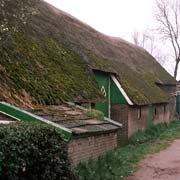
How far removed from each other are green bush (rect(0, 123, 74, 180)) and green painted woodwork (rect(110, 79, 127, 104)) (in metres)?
13.2

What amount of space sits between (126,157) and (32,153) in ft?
28.6

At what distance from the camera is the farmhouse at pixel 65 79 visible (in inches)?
466

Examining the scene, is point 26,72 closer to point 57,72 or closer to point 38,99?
point 38,99

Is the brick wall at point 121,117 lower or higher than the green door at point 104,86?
lower

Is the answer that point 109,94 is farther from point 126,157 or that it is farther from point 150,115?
point 150,115

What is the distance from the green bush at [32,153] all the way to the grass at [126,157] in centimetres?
104

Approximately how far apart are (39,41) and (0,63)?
4.62 meters

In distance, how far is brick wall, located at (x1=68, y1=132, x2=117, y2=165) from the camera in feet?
35.3

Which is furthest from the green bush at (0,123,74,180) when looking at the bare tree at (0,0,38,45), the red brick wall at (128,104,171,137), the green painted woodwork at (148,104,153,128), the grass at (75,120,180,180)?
the green painted woodwork at (148,104,153,128)

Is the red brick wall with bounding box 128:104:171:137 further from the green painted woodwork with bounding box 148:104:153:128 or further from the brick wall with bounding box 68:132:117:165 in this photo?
the brick wall with bounding box 68:132:117:165

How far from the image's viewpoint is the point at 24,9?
38.0 feet

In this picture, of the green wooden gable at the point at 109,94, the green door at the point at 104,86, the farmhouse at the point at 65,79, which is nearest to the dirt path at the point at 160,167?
the farmhouse at the point at 65,79

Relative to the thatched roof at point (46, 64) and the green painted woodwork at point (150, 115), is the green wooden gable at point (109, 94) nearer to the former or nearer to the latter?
the thatched roof at point (46, 64)

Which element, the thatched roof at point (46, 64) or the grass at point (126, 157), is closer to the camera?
the grass at point (126, 157)
